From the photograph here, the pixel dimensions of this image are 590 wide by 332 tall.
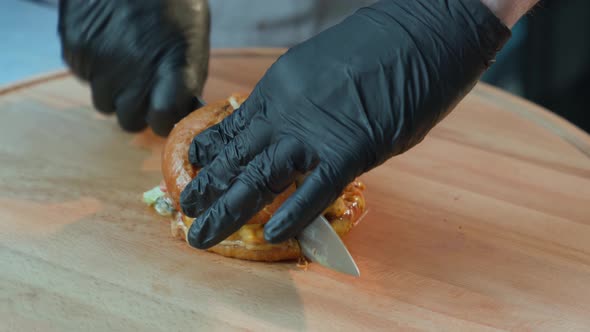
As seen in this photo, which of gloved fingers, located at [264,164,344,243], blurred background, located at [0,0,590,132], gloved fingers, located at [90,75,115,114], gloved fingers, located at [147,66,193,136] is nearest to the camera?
gloved fingers, located at [264,164,344,243]

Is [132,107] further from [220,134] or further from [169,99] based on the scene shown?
[220,134]

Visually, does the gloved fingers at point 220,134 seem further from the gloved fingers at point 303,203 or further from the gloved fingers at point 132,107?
the gloved fingers at point 132,107

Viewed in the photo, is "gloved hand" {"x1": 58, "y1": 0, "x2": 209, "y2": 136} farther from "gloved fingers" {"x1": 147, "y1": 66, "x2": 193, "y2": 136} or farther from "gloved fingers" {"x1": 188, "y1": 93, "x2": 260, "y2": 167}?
"gloved fingers" {"x1": 188, "y1": 93, "x2": 260, "y2": 167}

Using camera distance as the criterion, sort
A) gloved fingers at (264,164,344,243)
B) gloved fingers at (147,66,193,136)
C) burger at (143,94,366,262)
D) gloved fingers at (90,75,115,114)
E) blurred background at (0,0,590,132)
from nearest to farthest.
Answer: gloved fingers at (264,164,344,243) < burger at (143,94,366,262) < gloved fingers at (147,66,193,136) < gloved fingers at (90,75,115,114) < blurred background at (0,0,590,132)

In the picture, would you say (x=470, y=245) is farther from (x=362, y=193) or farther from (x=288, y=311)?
(x=288, y=311)

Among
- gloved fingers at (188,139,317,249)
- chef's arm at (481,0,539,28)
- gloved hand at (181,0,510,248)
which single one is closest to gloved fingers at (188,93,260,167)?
gloved hand at (181,0,510,248)

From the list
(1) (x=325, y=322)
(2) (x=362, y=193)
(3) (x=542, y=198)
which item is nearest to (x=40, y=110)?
(2) (x=362, y=193)

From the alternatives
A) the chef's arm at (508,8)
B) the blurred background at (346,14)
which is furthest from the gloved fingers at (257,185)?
the blurred background at (346,14)
